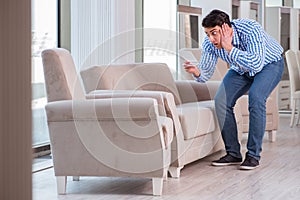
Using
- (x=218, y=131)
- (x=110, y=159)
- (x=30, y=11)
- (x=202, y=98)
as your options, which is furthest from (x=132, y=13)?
(x=30, y=11)

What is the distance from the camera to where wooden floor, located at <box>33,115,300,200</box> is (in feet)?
10.0

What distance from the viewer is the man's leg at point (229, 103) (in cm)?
395

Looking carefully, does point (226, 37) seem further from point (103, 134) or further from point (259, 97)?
point (103, 134)

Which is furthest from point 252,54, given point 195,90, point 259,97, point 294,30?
point 294,30

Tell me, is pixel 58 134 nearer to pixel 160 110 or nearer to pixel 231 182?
pixel 160 110

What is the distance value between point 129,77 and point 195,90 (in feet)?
2.86

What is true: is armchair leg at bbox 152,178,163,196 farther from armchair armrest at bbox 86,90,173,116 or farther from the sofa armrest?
the sofa armrest

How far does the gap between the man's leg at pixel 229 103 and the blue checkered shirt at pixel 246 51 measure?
0.08 m

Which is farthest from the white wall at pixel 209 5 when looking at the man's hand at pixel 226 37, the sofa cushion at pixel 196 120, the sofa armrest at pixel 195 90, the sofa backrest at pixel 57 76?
the sofa backrest at pixel 57 76

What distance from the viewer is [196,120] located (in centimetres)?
378

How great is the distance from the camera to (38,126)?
4.61m

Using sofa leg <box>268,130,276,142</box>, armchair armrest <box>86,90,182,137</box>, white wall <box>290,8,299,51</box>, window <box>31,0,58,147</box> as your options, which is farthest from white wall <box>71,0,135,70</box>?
white wall <box>290,8,299,51</box>

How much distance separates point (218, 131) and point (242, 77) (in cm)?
52
